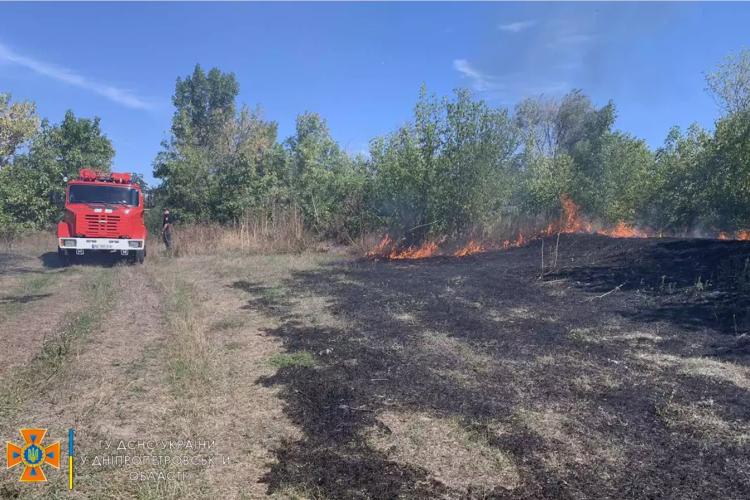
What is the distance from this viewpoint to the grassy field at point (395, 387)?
3.29 m

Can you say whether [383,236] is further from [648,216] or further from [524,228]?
[648,216]

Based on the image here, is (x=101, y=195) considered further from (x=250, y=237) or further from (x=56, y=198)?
(x=56, y=198)

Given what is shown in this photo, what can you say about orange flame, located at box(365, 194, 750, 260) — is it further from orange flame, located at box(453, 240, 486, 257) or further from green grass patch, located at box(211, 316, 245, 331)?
green grass patch, located at box(211, 316, 245, 331)

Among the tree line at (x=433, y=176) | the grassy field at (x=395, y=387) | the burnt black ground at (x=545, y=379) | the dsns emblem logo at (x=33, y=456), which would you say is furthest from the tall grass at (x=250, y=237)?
the dsns emblem logo at (x=33, y=456)

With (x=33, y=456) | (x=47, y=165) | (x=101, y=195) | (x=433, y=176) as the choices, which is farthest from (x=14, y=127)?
(x=33, y=456)

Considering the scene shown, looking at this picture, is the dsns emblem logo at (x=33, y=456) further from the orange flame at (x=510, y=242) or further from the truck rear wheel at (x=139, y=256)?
the orange flame at (x=510, y=242)

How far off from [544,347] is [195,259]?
1214 cm

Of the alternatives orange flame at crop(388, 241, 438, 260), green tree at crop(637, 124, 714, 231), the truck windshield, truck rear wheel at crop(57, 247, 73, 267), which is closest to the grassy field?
truck rear wheel at crop(57, 247, 73, 267)

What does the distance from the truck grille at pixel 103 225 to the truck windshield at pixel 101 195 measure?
556 mm

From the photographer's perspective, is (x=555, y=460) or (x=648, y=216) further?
(x=648, y=216)

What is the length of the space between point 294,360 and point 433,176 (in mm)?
13216

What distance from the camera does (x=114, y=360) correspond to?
5.43 m

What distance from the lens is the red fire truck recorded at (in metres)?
13.6

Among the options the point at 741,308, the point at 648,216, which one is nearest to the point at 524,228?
the point at 648,216
